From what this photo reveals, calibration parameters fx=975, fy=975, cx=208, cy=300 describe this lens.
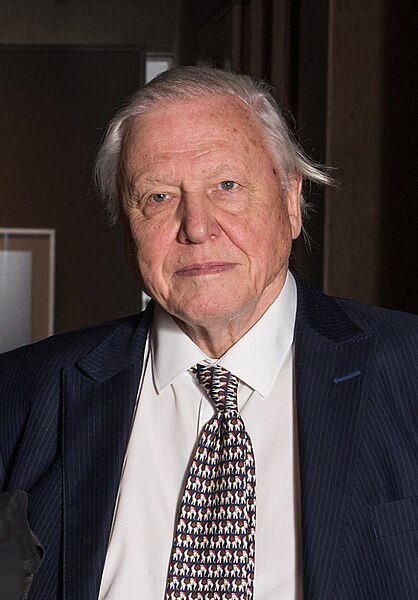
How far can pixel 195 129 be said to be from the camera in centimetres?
154

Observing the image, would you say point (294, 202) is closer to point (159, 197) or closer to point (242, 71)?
point (159, 197)

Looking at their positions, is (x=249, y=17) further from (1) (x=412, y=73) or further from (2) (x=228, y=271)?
(2) (x=228, y=271)

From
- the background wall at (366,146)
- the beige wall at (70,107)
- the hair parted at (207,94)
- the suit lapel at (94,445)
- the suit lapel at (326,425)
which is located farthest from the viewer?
the beige wall at (70,107)

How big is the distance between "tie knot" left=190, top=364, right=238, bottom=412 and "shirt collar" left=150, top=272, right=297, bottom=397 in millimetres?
12

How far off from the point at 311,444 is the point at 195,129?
0.52m

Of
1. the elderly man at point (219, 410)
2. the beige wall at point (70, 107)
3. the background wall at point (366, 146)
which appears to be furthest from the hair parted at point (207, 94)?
the beige wall at point (70, 107)

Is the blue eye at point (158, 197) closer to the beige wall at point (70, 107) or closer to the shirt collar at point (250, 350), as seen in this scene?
the shirt collar at point (250, 350)

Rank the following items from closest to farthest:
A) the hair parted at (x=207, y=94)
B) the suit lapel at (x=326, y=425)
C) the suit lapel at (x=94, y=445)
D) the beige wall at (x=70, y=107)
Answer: the suit lapel at (x=326, y=425) < the suit lapel at (x=94, y=445) < the hair parted at (x=207, y=94) < the beige wall at (x=70, y=107)

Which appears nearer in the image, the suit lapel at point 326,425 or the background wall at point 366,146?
the suit lapel at point 326,425

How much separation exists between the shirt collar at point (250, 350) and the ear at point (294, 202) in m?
0.09

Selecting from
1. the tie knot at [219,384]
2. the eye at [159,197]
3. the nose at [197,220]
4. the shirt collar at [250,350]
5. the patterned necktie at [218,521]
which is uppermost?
the eye at [159,197]

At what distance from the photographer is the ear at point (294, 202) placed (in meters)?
1.66

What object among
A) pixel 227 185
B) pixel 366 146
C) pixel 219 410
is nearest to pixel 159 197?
pixel 227 185

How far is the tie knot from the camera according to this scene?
5.00ft
